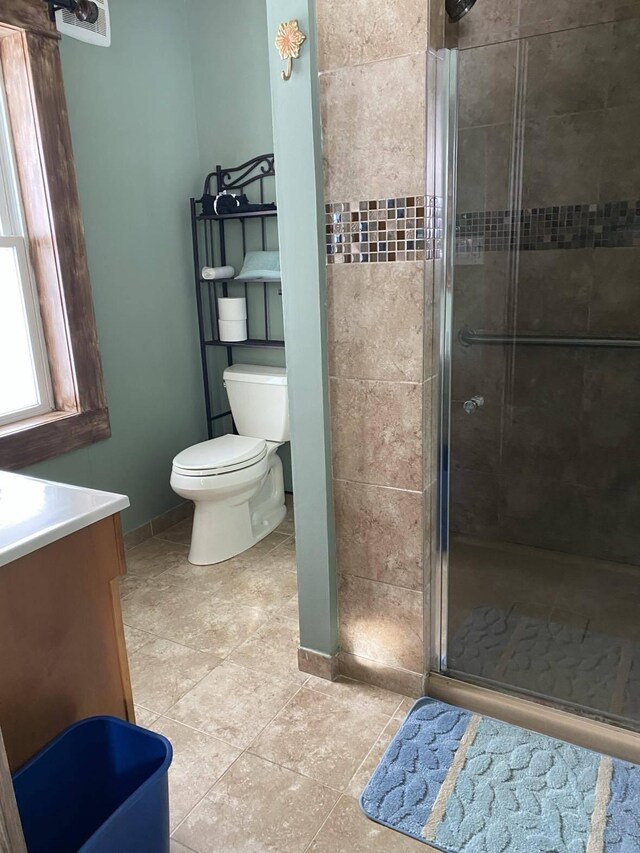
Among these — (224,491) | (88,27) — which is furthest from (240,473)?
(88,27)

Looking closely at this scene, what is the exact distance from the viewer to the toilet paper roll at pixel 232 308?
9.96ft

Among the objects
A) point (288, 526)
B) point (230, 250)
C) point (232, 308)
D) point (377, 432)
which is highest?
point (230, 250)

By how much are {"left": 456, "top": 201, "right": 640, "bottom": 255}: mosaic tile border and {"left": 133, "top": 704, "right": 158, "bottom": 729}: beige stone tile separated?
5.72 feet

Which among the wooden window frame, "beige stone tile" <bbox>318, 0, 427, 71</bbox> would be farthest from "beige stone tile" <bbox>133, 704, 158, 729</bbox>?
"beige stone tile" <bbox>318, 0, 427, 71</bbox>

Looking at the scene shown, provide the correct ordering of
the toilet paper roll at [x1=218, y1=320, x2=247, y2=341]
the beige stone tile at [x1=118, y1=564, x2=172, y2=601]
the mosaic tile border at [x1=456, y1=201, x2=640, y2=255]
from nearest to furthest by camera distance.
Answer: the mosaic tile border at [x1=456, y1=201, x2=640, y2=255] → the beige stone tile at [x1=118, y1=564, x2=172, y2=601] → the toilet paper roll at [x1=218, y1=320, x2=247, y2=341]

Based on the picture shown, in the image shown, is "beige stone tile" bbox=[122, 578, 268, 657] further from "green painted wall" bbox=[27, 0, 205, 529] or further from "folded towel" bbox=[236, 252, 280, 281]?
"folded towel" bbox=[236, 252, 280, 281]

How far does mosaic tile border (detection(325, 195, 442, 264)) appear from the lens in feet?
5.31

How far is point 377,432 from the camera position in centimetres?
180

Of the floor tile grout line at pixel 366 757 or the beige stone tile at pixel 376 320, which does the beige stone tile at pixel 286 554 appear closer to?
the floor tile grout line at pixel 366 757

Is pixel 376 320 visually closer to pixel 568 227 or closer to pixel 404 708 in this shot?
pixel 568 227

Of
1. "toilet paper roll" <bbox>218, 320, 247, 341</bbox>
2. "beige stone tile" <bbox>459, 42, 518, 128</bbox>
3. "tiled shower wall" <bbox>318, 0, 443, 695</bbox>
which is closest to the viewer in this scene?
"tiled shower wall" <bbox>318, 0, 443, 695</bbox>

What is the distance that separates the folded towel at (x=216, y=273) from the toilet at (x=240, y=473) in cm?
44

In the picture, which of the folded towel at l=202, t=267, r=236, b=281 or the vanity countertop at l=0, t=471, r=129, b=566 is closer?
the vanity countertop at l=0, t=471, r=129, b=566

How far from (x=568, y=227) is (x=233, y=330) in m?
1.57
